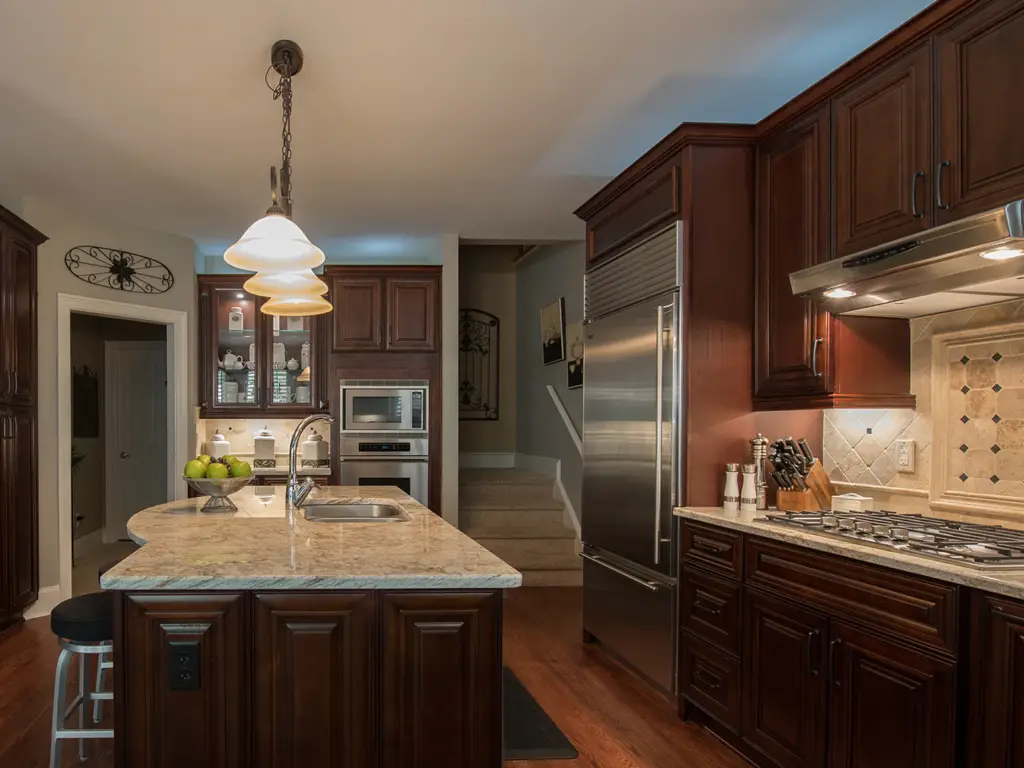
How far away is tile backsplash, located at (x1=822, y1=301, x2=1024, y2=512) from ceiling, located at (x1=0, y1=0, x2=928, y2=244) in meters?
1.13

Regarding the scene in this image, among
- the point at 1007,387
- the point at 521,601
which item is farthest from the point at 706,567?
the point at 521,601

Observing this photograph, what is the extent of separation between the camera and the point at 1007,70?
6.08 ft

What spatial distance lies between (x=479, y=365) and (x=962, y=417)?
534cm

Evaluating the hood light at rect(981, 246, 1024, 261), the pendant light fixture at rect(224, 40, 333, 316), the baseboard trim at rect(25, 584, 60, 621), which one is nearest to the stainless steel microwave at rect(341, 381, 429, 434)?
the baseboard trim at rect(25, 584, 60, 621)

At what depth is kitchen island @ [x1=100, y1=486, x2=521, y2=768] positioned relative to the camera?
66.9 inches

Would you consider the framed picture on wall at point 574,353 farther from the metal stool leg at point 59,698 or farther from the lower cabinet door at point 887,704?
the metal stool leg at point 59,698

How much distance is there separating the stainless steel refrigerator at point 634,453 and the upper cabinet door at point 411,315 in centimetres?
193

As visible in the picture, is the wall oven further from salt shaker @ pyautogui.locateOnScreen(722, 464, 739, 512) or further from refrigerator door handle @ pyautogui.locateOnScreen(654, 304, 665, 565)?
salt shaker @ pyautogui.locateOnScreen(722, 464, 739, 512)

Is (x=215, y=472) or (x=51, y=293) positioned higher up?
(x=51, y=293)

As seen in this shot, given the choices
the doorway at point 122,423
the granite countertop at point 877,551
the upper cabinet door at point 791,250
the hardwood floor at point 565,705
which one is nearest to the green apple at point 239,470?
the hardwood floor at point 565,705

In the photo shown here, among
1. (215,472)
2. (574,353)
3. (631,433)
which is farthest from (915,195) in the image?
(574,353)

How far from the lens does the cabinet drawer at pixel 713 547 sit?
2.58 m

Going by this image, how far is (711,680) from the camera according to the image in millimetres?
2713

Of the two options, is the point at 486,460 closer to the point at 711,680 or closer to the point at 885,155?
the point at 711,680
